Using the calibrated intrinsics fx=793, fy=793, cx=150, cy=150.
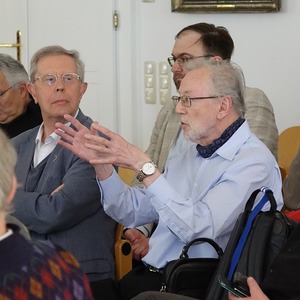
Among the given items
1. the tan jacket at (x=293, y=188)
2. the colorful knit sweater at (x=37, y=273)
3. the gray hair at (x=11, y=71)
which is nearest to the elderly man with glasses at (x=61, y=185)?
the gray hair at (x=11, y=71)

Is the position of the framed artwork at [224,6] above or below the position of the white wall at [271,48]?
above

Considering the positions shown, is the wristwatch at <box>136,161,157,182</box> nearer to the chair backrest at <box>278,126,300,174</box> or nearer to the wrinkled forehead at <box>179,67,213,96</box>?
the wrinkled forehead at <box>179,67,213,96</box>

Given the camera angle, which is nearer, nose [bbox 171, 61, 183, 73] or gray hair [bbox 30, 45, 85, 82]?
gray hair [bbox 30, 45, 85, 82]

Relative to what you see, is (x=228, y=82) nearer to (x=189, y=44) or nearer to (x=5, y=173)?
(x=189, y=44)

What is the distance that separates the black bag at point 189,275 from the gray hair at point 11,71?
5.31ft

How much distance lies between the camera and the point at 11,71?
3812mm

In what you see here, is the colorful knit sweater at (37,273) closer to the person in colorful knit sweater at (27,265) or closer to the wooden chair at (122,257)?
the person in colorful knit sweater at (27,265)

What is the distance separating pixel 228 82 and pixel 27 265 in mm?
1452

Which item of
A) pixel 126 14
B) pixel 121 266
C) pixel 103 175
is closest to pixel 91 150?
pixel 103 175

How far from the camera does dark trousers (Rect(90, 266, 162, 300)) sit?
2.77m

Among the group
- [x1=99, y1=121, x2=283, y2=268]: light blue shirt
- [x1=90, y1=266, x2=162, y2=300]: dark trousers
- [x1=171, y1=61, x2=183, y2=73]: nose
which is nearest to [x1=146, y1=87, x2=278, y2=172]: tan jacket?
[x1=171, y1=61, x2=183, y2=73]: nose

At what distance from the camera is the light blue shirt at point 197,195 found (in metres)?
2.56

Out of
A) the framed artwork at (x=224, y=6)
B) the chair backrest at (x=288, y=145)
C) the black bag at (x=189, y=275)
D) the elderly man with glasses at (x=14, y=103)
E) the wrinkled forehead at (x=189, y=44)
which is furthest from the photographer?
the framed artwork at (x=224, y=6)

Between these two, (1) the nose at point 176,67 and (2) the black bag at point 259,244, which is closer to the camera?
(2) the black bag at point 259,244
